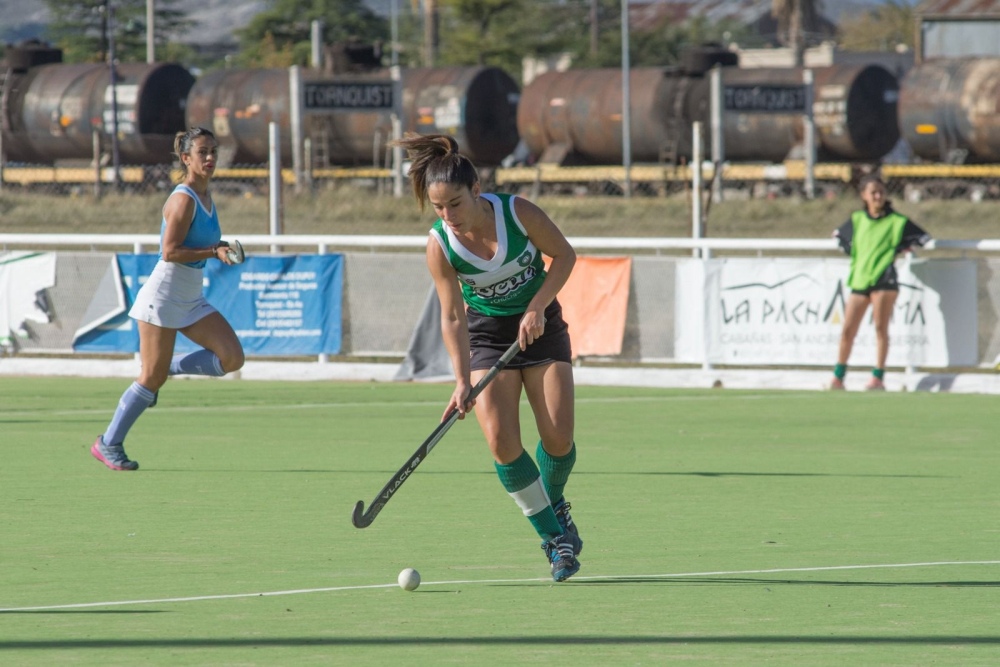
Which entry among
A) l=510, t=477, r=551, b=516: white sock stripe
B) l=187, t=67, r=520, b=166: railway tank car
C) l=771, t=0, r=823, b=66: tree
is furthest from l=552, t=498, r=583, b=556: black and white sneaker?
l=771, t=0, r=823, b=66: tree

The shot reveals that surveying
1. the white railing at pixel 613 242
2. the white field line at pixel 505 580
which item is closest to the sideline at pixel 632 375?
the white railing at pixel 613 242

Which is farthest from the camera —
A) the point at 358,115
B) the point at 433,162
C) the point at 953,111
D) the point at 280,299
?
the point at 358,115

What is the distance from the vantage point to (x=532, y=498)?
715cm

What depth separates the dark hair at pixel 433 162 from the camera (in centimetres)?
679

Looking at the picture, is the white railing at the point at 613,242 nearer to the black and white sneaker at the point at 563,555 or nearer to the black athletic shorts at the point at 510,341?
the black athletic shorts at the point at 510,341

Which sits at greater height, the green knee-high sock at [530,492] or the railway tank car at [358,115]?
the railway tank car at [358,115]

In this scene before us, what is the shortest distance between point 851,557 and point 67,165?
38.2 m

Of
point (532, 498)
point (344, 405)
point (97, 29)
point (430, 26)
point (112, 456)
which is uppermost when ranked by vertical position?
point (97, 29)

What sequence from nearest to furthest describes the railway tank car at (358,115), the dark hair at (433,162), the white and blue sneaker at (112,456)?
the dark hair at (433,162) → the white and blue sneaker at (112,456) → the railway tank car at (358,115)

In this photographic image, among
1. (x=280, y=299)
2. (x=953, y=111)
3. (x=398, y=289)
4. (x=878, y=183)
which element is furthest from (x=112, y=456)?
(x=953, y=111)

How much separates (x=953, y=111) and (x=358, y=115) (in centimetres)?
1273

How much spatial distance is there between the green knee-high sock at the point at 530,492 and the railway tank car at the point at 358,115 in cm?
3370

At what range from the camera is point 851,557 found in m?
7.75

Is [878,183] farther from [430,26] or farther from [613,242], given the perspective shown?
[430,26]
